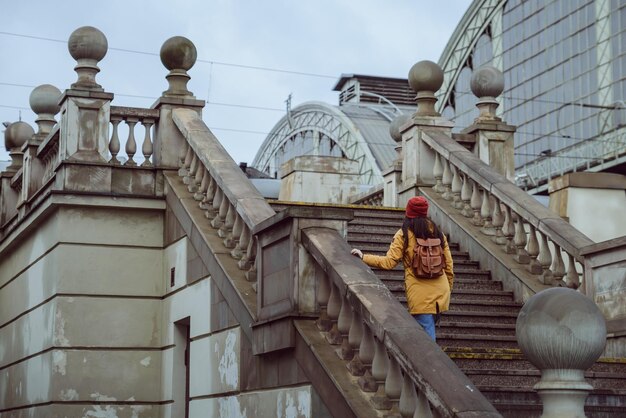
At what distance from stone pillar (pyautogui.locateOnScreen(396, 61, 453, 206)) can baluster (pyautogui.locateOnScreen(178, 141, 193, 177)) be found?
2.98m

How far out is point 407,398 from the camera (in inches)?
305

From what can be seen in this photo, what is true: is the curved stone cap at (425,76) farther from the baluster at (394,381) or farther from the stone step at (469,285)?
the baluster at (394,381)

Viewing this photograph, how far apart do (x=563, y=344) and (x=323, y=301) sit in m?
3.05

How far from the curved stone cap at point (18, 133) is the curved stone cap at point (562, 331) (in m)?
12.5

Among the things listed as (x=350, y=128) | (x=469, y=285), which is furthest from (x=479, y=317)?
(x=350, y=128)

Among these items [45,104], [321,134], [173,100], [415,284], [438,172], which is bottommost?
[415,284]

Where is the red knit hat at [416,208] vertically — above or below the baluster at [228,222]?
below

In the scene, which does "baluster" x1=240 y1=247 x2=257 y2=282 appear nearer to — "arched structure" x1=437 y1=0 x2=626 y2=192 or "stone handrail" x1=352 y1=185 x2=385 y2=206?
"stone handrail" x1=352 y1=185 x2=385 y2=206

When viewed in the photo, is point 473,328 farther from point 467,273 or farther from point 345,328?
point 345,328

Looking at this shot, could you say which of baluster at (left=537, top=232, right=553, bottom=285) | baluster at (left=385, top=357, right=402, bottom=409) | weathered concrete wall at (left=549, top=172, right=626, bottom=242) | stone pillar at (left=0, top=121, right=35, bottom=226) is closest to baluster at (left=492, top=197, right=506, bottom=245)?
baluster at (left=537, top=232, right=553, bottom=285)

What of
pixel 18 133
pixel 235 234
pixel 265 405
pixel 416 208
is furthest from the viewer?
pixel 18 133

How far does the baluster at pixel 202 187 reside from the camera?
43.2 feet

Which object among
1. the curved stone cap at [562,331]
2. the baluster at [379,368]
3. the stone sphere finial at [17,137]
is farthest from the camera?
the stone sphere finial at [17,137]

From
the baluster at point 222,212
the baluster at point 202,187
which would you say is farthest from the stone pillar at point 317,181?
the baluster at point 222,212
